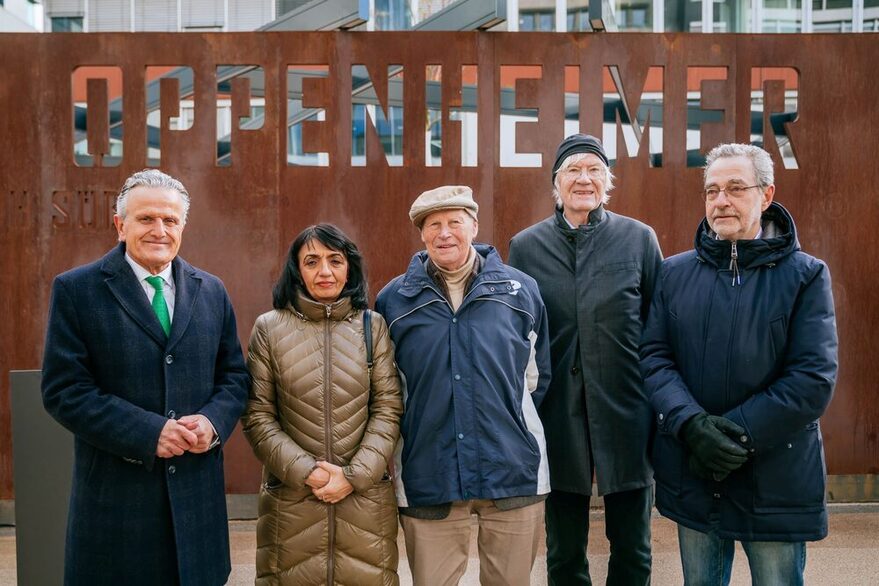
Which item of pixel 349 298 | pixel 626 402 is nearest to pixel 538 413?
pixel 626 402

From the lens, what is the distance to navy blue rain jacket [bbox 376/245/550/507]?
3104 millimetres

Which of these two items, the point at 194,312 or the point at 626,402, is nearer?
the point at 194,312

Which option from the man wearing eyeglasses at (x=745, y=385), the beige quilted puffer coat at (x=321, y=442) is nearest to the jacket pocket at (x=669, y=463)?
the man wearing eyeglasses at (x=745, y=385)

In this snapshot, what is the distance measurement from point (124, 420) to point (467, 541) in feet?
4.51

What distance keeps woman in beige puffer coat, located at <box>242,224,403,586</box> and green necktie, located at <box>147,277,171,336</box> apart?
375 mm

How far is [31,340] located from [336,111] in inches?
93.5

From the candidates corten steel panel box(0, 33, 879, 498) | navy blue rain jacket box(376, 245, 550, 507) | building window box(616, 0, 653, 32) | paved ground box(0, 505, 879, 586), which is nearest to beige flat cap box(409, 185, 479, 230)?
navy blue rain jacket box(376, 245, 550, 507)

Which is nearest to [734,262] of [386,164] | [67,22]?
[386,164]

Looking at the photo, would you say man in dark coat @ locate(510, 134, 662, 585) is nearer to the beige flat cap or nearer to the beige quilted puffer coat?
the beige flat cap

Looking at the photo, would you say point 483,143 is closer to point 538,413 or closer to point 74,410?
point 538,413

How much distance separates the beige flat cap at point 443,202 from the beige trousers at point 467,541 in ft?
3.73

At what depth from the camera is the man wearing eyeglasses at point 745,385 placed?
9.36 feet

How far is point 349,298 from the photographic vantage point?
3.19 m

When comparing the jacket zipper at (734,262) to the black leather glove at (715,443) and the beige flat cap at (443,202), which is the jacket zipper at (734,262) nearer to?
the black leather glove at (715,443)
